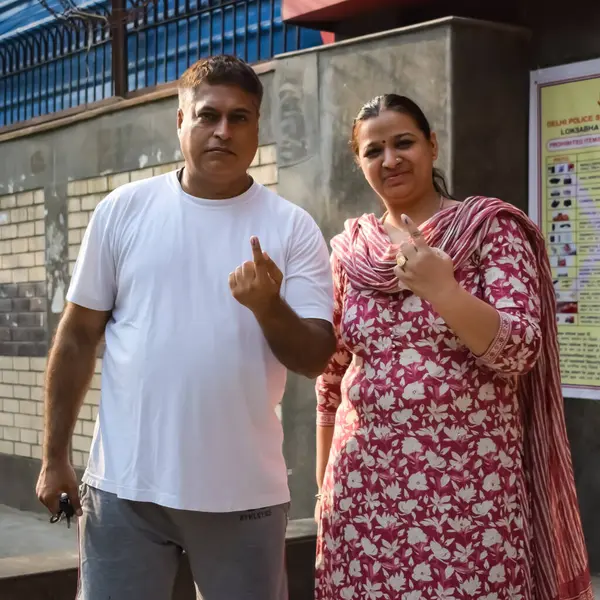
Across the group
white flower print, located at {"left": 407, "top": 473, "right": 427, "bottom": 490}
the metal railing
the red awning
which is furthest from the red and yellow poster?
white flower print, located at {"left": 407, "top": 473, "right": 427, "bottom": 490}

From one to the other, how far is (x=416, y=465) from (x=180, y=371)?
2.06 ft

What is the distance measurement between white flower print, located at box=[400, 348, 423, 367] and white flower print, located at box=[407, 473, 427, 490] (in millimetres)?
274

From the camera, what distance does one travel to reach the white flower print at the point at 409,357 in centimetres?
273

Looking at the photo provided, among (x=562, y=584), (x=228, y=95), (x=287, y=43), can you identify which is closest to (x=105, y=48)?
(x=287, y=43)

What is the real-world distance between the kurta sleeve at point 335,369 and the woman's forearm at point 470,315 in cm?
44

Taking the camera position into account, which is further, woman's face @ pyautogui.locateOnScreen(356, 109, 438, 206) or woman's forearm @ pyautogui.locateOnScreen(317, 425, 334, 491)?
woman's forearm @ pyautogui.locateOnScreen(317, 425, 334, 491)

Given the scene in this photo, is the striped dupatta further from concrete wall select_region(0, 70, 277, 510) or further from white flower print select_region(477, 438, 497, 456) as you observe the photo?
concrete wall select_region(0, 70, 277, 510)

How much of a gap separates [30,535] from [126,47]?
3.30 meters

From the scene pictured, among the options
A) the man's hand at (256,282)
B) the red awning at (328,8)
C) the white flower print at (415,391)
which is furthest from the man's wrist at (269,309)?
the red awning at (328,8)

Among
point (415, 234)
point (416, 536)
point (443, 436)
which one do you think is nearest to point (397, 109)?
point (415, 234)

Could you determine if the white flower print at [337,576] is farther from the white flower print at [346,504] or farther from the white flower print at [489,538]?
the white flower print at [489,538]

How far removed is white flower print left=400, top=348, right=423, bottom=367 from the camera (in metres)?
2.73

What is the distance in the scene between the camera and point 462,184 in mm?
4539

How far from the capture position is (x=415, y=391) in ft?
8.87
